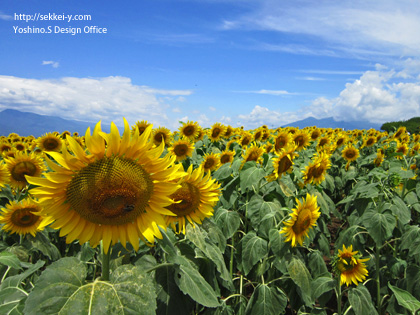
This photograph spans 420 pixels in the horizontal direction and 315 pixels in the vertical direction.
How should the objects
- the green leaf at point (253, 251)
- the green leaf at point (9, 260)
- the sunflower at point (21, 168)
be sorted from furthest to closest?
1. the sunflower at point (21, 168)
2. the green leaf at point (253, 251)
3. the green leaf at point (9, 260)

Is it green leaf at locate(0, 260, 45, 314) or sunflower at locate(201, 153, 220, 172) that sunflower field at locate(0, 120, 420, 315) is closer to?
green leaf at locate(0, 260, 45, 314)

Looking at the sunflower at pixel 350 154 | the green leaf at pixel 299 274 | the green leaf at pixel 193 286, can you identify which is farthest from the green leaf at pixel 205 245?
the sunflower at pixel 350 154

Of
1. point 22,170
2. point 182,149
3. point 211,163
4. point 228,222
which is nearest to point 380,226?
point 228,222

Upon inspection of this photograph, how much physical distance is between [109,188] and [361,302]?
294 cm

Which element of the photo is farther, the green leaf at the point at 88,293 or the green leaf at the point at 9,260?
the green leaf at the point at 9,260

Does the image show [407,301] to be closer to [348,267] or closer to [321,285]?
[348,267]

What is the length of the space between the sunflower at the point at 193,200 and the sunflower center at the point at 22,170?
3432mm

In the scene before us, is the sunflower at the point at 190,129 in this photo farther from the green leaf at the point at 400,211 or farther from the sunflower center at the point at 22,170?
the green leaf at the point at 400,211

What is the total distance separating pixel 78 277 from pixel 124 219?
310 millimetres

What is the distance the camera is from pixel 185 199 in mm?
2090

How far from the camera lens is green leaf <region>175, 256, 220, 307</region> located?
5.44 ft

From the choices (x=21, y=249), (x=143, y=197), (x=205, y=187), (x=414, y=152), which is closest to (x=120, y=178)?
(x=143, y=197)

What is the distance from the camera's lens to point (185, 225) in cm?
220

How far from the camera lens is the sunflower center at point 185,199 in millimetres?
2078
